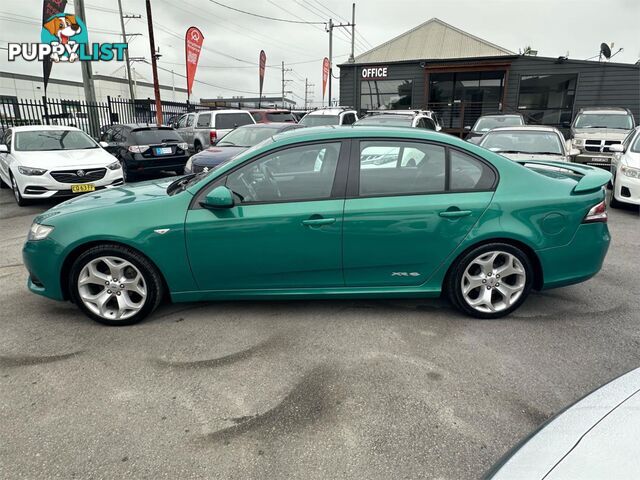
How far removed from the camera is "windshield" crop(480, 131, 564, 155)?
7.50 metres

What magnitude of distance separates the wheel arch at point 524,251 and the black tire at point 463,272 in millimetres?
15

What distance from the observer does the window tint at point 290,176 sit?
334 centimetres

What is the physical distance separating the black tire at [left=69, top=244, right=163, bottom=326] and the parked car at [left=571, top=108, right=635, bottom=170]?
1063 cm

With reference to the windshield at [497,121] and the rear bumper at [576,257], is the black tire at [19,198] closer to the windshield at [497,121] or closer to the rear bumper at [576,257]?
the rear bumper at [576,257]

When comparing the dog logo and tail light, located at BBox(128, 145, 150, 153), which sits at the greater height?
the dog logo

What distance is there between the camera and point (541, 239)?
3.36m

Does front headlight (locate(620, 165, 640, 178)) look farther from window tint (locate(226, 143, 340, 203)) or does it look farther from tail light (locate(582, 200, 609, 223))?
window tint (locate(226, 143, 340, 203))

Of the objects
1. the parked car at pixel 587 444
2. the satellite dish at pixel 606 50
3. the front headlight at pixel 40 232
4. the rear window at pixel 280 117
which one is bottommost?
the parked car at pixel 587 444

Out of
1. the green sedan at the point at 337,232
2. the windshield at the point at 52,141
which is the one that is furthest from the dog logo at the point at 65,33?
the green sedan at the point at 337,232

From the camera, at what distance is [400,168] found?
341 cm

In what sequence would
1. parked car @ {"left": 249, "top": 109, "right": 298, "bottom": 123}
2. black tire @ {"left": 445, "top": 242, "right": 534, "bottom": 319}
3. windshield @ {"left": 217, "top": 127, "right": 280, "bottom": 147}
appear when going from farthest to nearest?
parked car @ {"left": 249, "top": 109, "right": 298, "bottom": 123} → windshield @ {"left": 217, "top": 127, "right": 280, "bottom": 147} → black tire @ {"left": 445, "top": 242, "right": 534, "bottom": 319}

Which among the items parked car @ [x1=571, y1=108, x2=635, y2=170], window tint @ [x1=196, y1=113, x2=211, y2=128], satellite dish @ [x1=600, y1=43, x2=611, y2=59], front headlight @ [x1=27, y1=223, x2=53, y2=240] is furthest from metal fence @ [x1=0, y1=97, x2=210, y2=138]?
satellite dish @ [x1=600, y1=43, x2=611, y2=59]

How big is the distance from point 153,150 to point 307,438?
9739 millimetres

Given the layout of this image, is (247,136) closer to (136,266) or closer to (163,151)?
(163,151)
